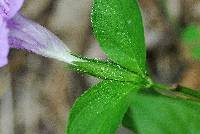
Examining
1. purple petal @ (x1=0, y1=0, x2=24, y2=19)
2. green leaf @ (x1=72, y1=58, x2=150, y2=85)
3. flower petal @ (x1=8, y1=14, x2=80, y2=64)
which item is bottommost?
green leaf @ (x1=72, y1=58, x2=150, y2=85)

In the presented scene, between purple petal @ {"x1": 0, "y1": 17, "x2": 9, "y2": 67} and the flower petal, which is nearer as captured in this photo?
purple petal @ {"x1": 0, "y1": 17, "x2": 9, "y2": 67}

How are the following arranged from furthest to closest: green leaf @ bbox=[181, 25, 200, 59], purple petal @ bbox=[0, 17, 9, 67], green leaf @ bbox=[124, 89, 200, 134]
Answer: green leaf @ bbox=[181, 25, 200, 59]
green leaf @ bbox=[124, 89, 200, 134]
purple petal @ bbox=[0, 17, 9, 67]

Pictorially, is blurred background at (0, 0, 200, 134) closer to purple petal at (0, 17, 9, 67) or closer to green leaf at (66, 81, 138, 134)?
green leaf at (66, 81, 138, 134)

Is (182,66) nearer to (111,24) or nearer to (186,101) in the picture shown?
(186,101)

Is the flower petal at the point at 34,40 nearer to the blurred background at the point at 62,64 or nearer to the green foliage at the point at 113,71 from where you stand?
the green foliage at the point at 113,71

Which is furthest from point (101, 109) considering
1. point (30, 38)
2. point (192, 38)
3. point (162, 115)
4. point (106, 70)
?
point (192, 38)

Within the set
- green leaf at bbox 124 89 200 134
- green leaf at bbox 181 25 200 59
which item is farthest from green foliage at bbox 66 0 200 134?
green leaf at bbox 181 25 200 59

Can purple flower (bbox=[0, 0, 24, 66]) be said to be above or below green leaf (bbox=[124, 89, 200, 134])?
above

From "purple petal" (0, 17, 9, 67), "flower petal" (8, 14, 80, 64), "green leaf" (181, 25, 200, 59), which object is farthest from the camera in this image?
"green leaf" (181, 25, 200, 59)

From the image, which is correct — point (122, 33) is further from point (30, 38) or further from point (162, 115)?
point (162, 115)
